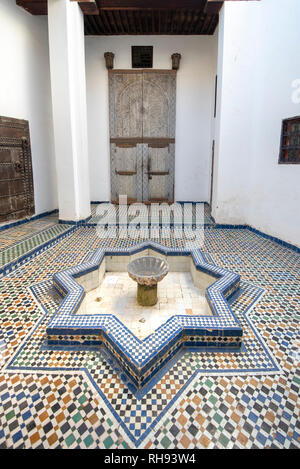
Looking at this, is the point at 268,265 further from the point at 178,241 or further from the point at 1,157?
the point at 1,157

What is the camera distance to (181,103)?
19.8ft

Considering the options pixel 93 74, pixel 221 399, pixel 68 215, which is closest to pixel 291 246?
pixel 221 399

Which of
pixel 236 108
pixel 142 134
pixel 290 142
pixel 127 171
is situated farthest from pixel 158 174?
pixel 290 142

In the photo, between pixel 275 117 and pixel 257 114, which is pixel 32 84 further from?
pixel 275 117

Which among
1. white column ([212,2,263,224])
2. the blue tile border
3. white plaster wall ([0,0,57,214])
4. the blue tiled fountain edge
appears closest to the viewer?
the blue tiled fountain edge

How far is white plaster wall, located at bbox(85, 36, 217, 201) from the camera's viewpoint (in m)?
5.83

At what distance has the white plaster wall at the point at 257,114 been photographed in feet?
12.7

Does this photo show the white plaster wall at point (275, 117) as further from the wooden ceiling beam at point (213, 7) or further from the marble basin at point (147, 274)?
the marble basin at point (147, 274)

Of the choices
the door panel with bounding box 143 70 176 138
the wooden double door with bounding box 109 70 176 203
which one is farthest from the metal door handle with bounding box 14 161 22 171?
the door panel with bounding box 143 70 176 138

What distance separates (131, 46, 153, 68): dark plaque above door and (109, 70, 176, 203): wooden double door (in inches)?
6.1

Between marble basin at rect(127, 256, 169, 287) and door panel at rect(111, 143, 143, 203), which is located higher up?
door panel at rect(111, 143, 143, 203)

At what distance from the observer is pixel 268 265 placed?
3.39 m

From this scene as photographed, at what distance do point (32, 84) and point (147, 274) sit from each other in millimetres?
3868

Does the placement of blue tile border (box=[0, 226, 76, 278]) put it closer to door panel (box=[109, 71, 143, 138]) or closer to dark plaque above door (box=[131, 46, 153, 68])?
door panel (box=[109, 71, 143, 138])
